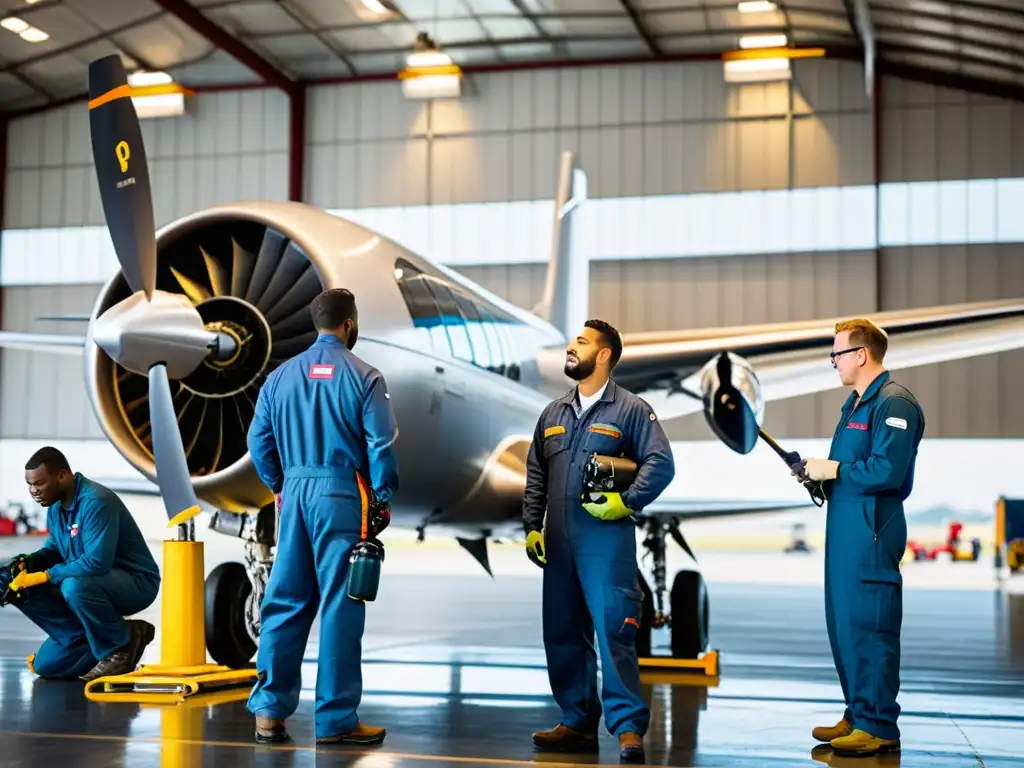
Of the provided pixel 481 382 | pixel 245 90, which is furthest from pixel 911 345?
pixel 245 90

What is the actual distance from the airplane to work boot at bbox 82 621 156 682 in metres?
0.52

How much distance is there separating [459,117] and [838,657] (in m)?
23.4

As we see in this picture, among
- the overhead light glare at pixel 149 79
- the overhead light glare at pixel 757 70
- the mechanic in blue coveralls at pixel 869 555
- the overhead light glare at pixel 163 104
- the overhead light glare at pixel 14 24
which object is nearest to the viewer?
the mechanic in blue coveralls at pixel 869 555

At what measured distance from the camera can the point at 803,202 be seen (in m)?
25.9

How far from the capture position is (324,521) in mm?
5781

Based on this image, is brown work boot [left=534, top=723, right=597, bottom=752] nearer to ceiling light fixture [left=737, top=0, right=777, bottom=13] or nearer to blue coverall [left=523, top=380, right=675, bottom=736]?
blue coverall [left=523, top=380, right=675, bottom=736]

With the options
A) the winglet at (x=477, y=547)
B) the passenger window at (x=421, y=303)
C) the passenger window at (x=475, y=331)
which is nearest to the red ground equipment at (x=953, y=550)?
the winglet at (x=477, y=547)

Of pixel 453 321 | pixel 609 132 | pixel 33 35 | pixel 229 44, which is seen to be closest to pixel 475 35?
pixel 609 132

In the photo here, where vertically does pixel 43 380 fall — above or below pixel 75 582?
above

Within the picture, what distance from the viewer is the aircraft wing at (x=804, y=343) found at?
34.8ft

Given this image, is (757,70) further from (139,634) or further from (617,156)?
(139,634)

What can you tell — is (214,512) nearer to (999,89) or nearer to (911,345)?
(911,345)

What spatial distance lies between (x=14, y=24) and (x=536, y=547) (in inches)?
908

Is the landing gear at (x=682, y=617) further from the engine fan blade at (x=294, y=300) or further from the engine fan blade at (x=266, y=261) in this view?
the engine fan blade at (x=266, y=261)
